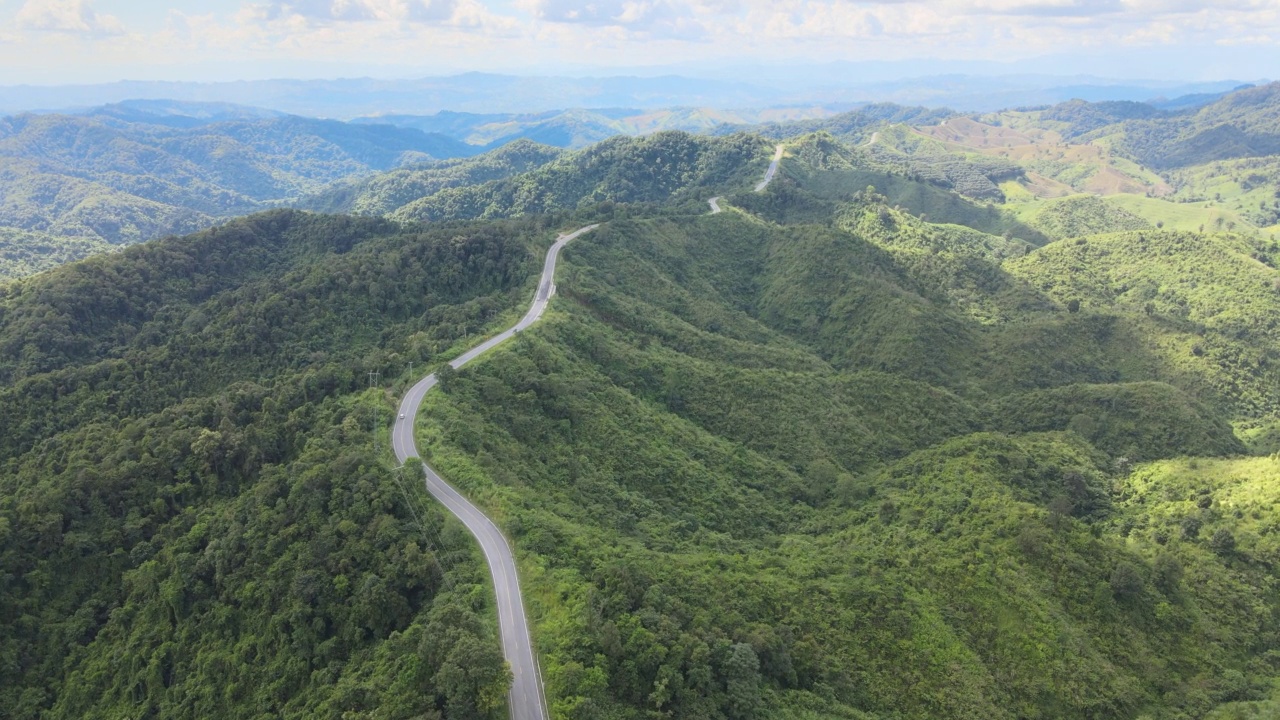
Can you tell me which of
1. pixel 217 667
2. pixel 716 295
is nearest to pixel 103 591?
pixel 217 667

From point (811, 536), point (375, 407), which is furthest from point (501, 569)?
point (811, 536)

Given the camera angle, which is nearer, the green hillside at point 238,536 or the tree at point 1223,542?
the green hillside at point 238,536

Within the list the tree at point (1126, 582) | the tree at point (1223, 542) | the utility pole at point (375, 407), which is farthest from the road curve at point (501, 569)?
the tree at point (1223, 542)

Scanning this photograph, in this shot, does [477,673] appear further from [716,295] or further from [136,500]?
[716,295]

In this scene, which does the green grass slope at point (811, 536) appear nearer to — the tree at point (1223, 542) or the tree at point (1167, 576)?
the tree at point (1167, 576)

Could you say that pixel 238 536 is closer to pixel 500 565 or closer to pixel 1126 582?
pixel 500 565

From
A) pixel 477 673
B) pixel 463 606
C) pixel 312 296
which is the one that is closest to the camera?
pixel 477 673
